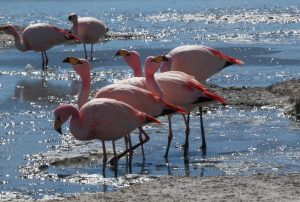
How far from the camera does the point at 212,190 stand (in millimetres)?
7988

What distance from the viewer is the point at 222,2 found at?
38.2 meters

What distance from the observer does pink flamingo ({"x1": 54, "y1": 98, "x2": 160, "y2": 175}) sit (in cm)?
923

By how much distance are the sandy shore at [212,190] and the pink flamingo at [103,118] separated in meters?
0.92

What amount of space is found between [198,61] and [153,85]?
2.10m

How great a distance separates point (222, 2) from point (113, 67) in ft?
66.8

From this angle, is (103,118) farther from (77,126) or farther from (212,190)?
(212,190)

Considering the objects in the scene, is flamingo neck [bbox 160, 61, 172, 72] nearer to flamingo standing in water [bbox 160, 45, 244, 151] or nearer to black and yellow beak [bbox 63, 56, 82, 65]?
flamingo standing in water [bbox 160, 45, 244, 151]

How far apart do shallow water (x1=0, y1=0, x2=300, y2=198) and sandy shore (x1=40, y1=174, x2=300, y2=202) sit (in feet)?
1.84

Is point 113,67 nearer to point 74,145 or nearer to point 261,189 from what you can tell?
point 74,145

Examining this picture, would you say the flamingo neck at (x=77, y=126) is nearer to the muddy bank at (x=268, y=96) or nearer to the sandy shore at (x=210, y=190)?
the sandy shore at (x=210, y=190)

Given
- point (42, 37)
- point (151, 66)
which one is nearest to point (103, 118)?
point (151, 66)

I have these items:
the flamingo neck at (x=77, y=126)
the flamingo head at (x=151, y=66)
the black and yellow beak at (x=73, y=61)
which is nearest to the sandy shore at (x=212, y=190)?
the flamingo neck at (x=77, y=126)

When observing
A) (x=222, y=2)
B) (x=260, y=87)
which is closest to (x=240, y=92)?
(x=260, y=87)

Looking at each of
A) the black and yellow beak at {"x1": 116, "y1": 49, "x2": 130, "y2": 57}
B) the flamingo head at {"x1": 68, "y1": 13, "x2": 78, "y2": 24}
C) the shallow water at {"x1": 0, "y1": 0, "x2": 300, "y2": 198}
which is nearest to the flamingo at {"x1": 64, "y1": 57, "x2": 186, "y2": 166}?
the shallow water at {"x1": 0, "y1": 0, "x2": 300, "y2": 198}
